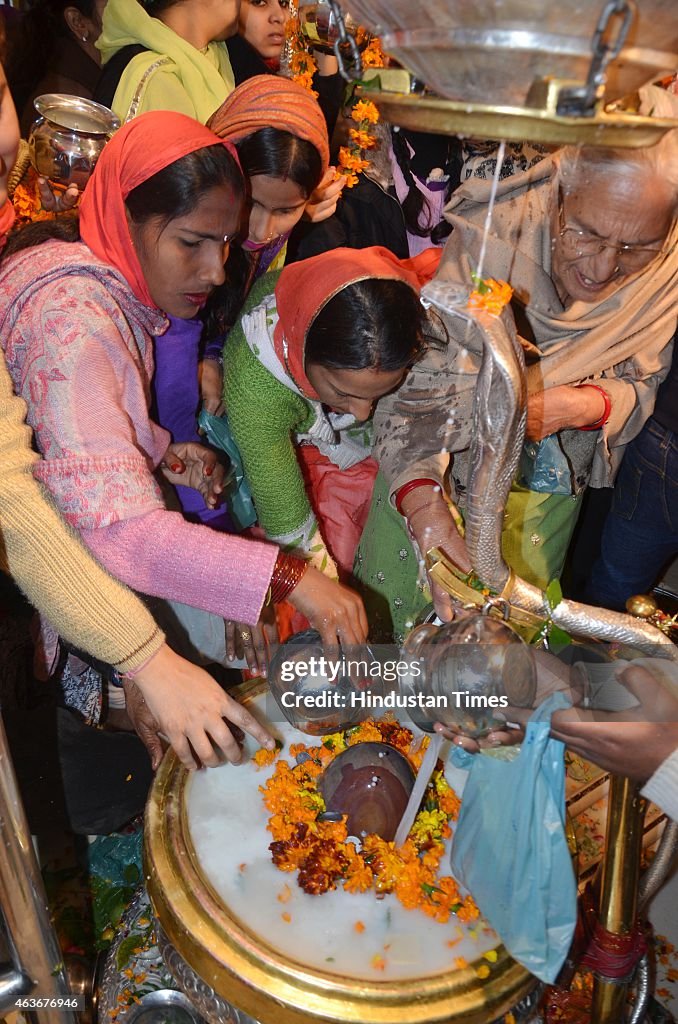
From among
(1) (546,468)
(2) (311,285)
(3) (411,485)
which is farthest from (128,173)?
(1) (546,468)

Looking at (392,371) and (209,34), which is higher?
(209,34)

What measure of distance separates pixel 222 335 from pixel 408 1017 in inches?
56.5

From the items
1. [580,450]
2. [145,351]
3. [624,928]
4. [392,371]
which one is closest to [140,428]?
[145,351]

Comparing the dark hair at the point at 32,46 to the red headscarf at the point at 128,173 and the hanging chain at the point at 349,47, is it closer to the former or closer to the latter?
the red headscarf at the point at 128,173

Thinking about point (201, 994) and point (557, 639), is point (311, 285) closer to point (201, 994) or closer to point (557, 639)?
point (557, 639)

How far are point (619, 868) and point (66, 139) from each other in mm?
1548

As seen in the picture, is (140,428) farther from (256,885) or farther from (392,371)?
(256,885)

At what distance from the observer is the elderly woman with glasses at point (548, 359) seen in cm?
125

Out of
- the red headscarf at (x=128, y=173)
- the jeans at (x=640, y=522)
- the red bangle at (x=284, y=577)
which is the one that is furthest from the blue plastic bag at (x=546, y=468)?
the red headscarf at (x=128, y=173)

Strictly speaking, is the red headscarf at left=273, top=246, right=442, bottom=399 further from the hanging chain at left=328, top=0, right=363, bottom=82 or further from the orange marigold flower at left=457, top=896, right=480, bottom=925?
the orange marigold flower at left=457, top=896, right=480, bottom=925

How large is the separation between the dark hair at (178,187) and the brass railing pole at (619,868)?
1120 millimetres

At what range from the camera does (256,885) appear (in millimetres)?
1105

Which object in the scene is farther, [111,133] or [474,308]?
[111,133]

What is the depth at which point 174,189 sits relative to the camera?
1.40m
